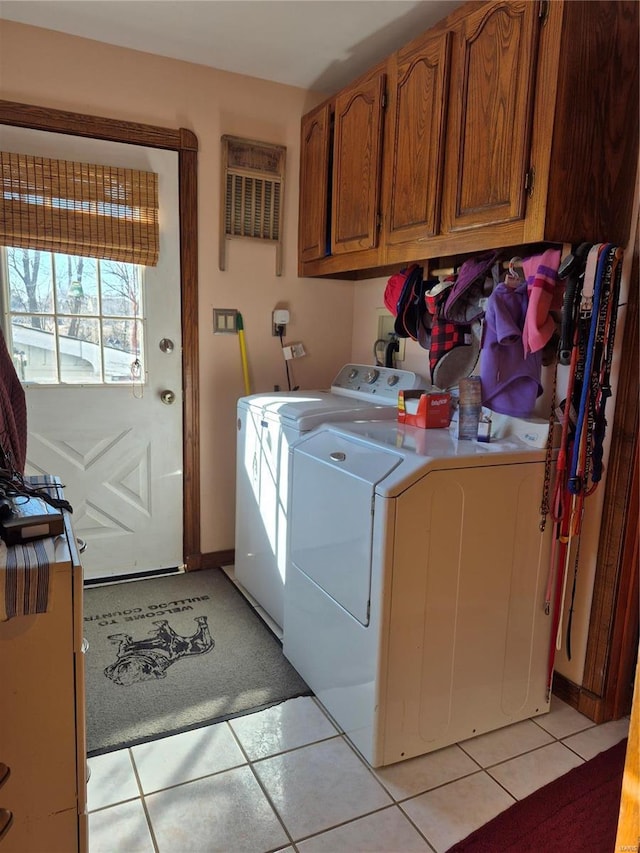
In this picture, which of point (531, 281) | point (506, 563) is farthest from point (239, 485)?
point (531, 281)

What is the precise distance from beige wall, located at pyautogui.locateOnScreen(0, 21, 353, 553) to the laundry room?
1 centimetres

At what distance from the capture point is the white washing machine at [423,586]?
166cm

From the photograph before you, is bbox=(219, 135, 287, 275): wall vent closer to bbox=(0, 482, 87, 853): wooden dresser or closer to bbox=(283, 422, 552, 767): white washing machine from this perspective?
bbox=(283, 422, 552, 767): white washing machine

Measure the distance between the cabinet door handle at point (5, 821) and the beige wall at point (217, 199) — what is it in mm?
1981

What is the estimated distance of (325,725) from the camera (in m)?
1.92

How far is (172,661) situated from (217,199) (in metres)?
2.14

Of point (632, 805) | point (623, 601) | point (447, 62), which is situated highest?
point (447, 62)

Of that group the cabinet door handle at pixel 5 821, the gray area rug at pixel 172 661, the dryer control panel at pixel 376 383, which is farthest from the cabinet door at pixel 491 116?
the cabinet door handle at pixel 5 821

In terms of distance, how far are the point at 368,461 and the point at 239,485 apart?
1194 millimetres

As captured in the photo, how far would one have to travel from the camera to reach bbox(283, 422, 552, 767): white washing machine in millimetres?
1660

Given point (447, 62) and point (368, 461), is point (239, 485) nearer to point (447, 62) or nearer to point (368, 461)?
point (368, 461)

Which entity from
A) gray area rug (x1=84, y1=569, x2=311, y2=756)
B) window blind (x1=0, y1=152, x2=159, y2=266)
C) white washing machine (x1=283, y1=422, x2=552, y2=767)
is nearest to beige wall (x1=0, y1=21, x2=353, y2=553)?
window blind (x1=0, y1=152, x2=159, y2=266)

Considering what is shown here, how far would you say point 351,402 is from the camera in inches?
102

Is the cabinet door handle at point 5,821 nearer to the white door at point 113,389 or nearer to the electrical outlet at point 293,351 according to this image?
the white door at point 113,389
